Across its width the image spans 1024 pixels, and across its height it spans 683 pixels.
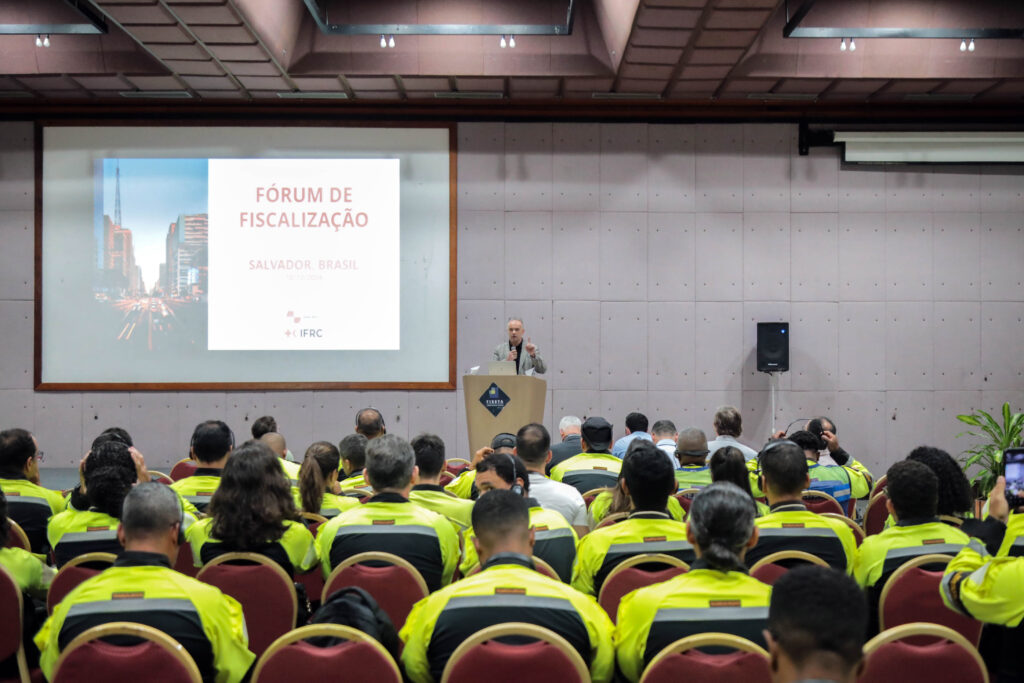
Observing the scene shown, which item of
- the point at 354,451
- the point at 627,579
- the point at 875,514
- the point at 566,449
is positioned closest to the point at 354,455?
the point at 354,451

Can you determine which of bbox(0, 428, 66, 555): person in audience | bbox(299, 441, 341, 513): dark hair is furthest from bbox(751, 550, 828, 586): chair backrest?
bbox(0, 428, 66, 555): person in audience

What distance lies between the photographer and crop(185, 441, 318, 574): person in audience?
121 inches

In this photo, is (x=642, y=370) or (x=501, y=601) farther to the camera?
(x=642, y=370)

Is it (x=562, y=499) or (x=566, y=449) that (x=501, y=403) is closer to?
(x=566, y=449)

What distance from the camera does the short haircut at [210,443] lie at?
4.30 m

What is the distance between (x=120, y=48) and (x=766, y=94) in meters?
6.82

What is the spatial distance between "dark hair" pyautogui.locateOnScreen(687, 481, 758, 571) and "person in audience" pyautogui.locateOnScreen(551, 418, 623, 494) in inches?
91.0

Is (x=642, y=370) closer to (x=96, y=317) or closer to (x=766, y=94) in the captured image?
(x=766, y=94)

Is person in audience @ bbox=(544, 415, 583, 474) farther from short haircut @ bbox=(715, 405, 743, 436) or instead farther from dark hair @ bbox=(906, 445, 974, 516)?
dark hair @ bbox=(906, 445, 974, 516)

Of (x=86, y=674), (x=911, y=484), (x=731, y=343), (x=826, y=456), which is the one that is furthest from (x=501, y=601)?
(x=731, y=343)

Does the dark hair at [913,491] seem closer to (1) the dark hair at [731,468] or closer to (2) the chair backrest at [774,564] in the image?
(2) the chair backrest at [774,564]

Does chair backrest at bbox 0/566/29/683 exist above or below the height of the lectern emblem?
below

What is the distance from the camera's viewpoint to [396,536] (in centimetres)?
326

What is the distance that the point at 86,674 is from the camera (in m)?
2.07
